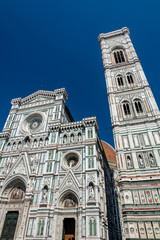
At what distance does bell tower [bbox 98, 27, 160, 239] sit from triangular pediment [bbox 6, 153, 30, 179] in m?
11.1

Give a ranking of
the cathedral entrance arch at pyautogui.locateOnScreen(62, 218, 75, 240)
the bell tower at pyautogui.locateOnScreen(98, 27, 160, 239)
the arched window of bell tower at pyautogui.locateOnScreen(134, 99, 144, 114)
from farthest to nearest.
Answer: the arched window of bell tower at pyautogui.locateOnScreen(134, 99, 144, 114) < the cathedral entrance arch at pyautogui.locateOnScreen(62, 218, 75, 240) < the bell tower at pyautogui.locateOnScreen(98, 27, 160, 239)

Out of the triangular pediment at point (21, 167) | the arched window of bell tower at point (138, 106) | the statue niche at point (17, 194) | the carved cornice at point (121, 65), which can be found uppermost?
the carved cornice at point (121, 65)

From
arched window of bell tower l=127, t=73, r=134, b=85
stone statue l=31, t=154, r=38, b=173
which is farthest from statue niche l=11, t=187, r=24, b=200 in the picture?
arched window of bell tower l=127, t=73, r=134, b=85

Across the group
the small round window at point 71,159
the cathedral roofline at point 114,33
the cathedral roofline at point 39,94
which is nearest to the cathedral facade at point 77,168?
the small round window at point 71,159

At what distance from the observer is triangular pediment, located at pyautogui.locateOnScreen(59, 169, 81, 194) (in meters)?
17.0

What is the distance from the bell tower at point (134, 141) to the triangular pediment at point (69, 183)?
14.9ft

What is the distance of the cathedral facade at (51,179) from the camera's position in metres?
15.4

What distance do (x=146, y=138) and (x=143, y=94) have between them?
23.5 ft

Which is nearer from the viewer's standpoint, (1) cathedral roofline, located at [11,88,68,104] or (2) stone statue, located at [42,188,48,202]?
(2) stone statue, located at [42,188,48,202]

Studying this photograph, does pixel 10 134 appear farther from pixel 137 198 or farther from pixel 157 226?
pixel 157 226

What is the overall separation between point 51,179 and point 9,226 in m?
6.47

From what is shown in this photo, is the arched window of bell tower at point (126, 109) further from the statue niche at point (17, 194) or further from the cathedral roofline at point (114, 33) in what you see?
the cathedral roofline at point (114, 33)

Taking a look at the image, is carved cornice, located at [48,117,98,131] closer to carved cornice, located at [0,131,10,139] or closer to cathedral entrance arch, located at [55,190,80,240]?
carved cornice, located at [0,131,10,139]

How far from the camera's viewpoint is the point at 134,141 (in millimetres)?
19172
